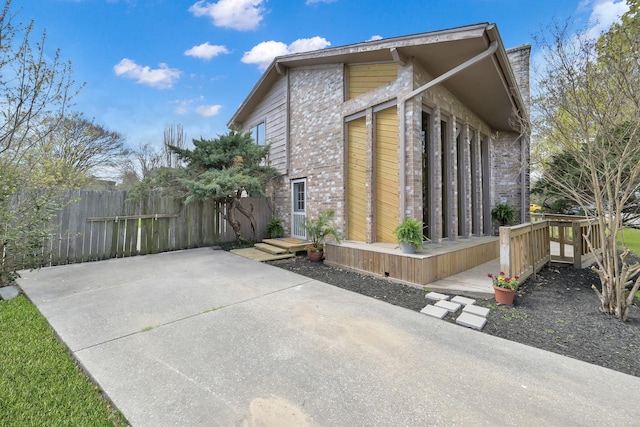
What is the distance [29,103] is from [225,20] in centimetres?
876

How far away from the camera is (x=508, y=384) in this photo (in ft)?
7.25

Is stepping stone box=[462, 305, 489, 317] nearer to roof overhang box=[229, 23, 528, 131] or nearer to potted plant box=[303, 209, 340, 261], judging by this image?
potted plant box=[303, 209, 340, 261]

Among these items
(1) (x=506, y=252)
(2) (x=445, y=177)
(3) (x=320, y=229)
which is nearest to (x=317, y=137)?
(3) (x=320, y=229)

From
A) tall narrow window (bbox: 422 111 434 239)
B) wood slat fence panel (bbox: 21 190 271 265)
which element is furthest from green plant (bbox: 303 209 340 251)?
wood slat fence panel (bbox: 21 190 271 265)

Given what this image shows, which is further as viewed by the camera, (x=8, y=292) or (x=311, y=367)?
(x=8, y=292)

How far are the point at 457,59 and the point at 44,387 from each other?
7878 millimetres

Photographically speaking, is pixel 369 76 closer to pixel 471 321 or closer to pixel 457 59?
pixel 457 59

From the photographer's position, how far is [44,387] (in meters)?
2.11

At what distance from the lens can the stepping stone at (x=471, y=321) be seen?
3281 mm

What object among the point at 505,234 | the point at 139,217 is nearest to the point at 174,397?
the point at 505,234

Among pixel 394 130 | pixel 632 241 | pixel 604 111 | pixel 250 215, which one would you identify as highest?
pixel 394 130

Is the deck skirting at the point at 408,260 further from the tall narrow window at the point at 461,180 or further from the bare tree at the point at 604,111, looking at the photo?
the bare tree at the point at 604,111

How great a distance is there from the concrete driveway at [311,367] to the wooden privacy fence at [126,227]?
9.10 ft

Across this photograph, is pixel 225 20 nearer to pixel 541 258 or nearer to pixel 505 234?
pixel 505 234
